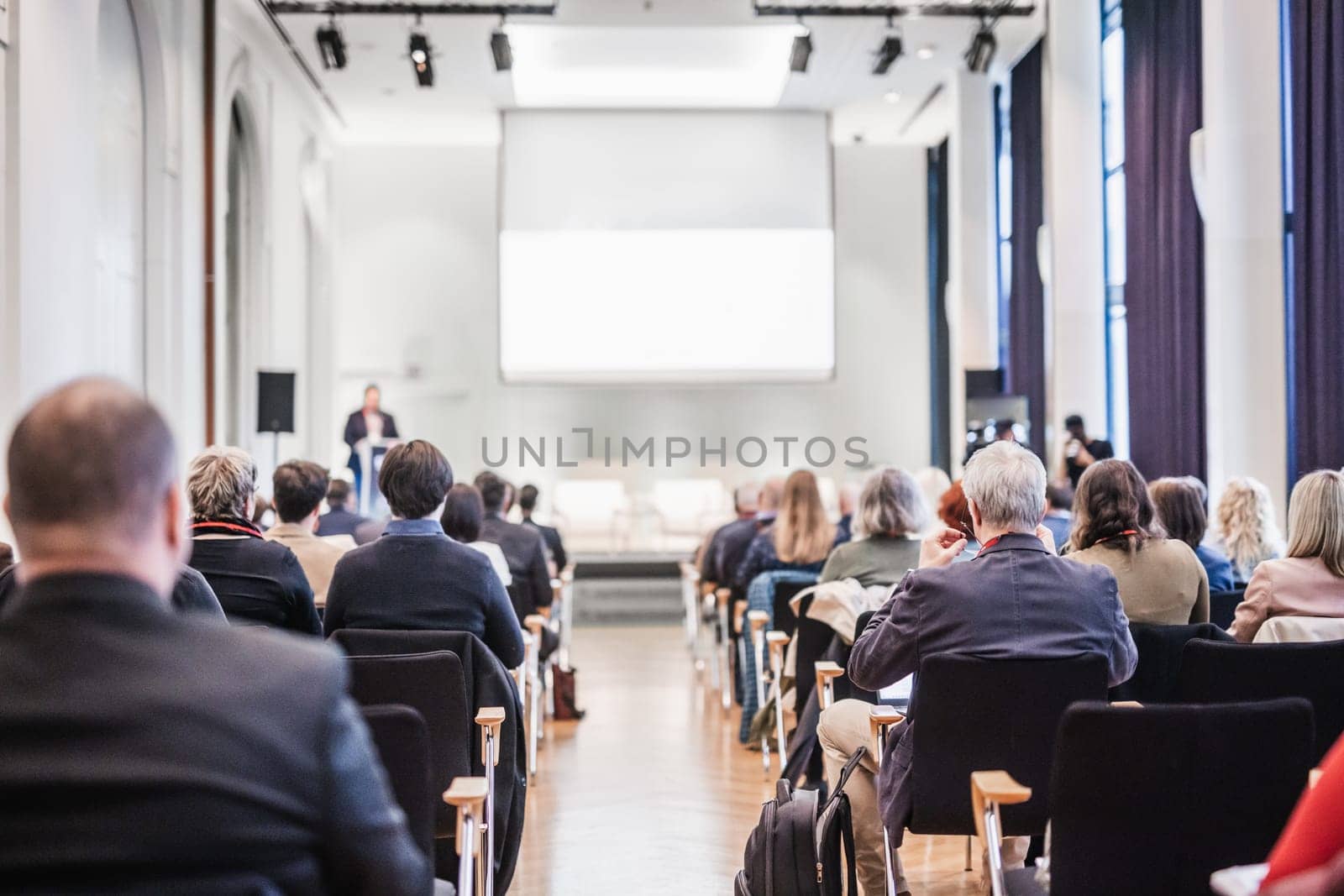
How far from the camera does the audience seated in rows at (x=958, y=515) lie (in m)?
3.46

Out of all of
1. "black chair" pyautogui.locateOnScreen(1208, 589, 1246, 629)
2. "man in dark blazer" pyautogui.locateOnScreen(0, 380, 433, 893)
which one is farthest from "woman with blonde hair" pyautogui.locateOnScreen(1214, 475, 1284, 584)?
"man in dark blazer" pyautogui.locateOnScreen(0, 380, 433, 893)

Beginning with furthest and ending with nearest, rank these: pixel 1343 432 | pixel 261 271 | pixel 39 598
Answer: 1. pixel 261 271
2. pixel 1343 432
3. pixel 39 598

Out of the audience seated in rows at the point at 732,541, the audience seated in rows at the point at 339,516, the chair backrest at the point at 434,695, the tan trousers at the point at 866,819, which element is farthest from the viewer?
the audience seated in rows at the point at 732,541

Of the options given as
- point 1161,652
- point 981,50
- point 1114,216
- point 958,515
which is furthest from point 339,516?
point 1114,216

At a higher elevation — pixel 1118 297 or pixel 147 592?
pixel 1118 297

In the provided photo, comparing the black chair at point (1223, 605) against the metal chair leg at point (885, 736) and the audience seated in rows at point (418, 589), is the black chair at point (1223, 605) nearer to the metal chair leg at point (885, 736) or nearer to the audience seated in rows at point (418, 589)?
the metal chair leg at point (885, 736)

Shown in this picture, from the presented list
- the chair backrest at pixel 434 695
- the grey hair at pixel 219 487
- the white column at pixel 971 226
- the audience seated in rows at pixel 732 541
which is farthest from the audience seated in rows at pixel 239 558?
the white column at pixel 971 226

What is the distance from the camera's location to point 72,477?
1.13m

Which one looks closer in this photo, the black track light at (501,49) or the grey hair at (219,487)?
the grey hair at (219,487)

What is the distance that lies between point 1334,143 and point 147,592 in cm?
736

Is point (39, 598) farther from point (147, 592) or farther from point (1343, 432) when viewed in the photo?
point (1343, 432)

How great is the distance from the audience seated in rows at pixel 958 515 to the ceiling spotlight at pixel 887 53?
7441 mm

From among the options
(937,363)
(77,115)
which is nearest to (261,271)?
(77,115)

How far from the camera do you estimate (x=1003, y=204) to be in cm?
1334
